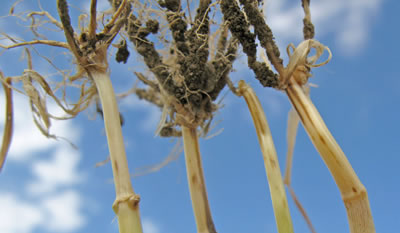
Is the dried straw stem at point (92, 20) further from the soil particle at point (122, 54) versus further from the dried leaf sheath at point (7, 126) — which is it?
the dried leaf sheath at point (7, 126)

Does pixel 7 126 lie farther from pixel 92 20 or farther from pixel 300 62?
pixel 300 62

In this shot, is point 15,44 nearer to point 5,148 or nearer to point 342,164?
Result: point 5,148

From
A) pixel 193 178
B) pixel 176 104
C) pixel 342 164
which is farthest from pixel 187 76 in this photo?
pixel 342 164

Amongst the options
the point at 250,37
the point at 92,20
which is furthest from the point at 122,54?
the point at 250,37

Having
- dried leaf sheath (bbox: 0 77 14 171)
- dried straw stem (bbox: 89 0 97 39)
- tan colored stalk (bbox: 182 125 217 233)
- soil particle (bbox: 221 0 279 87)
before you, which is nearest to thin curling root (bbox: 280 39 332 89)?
soil particle (bbox: 221 0 279 87)

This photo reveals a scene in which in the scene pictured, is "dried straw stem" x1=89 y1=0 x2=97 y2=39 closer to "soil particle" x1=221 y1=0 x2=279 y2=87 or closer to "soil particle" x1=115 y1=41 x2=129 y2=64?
"soil particle" x1=115 y1=41 x2=129 y2=64
